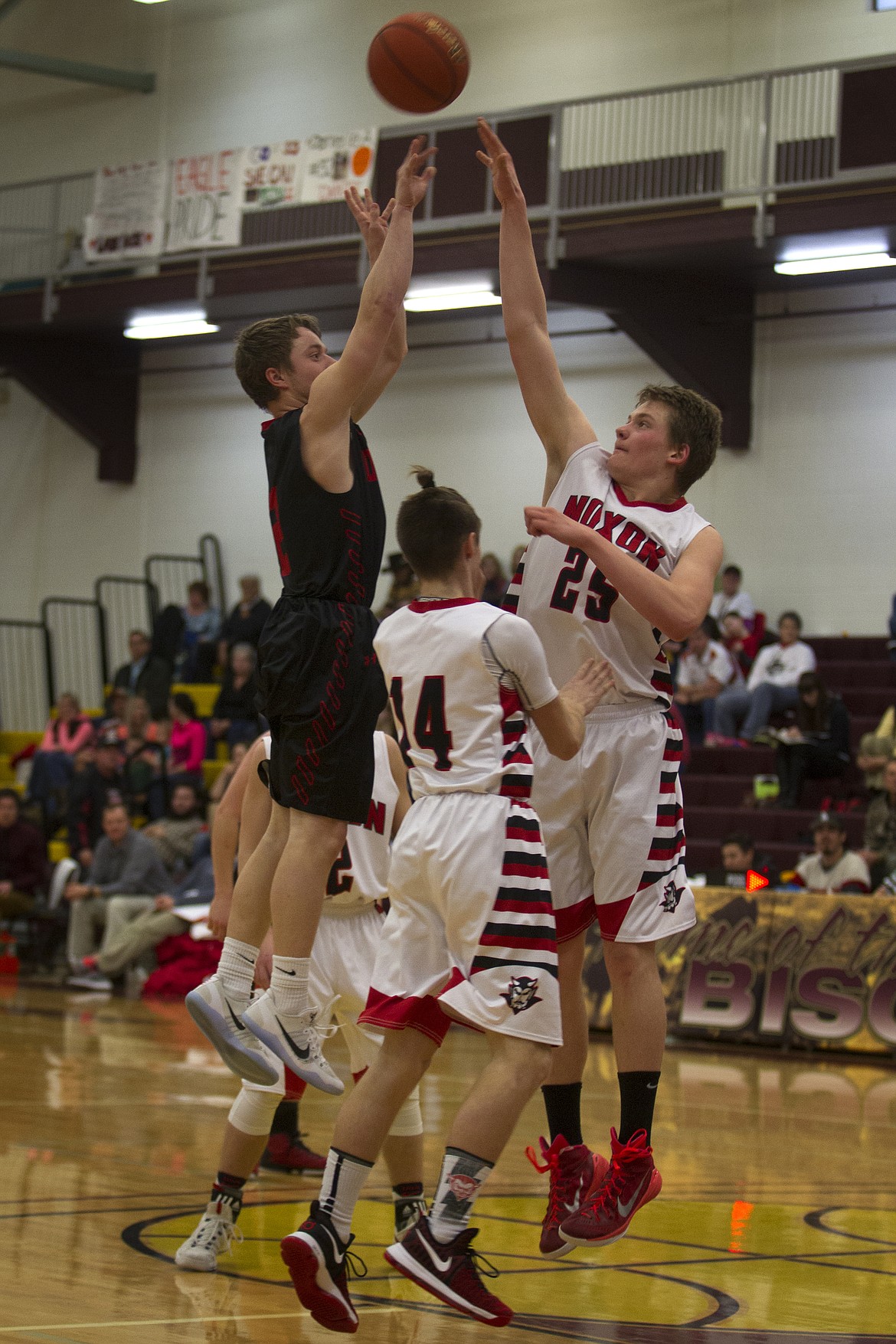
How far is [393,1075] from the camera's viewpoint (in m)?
3.84

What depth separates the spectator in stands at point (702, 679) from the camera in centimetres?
1507

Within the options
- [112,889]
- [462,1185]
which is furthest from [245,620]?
[462,1185]

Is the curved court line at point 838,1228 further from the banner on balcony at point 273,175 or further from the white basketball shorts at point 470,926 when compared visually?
the banner on balcony at point 273,175

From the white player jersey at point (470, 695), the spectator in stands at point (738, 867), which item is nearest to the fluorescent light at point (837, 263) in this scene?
the spectator in stands at point (738, 867)

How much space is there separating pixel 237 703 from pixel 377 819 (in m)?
11.3

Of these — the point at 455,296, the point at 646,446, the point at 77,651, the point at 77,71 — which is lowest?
the point at 77,651

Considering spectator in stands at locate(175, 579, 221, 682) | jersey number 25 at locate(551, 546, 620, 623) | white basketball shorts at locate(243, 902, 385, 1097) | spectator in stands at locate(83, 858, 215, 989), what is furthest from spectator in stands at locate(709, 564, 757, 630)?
jersey number 25 at locate(551, 546, 620, 623)

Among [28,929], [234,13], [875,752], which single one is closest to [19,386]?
[234,13]

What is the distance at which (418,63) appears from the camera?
4887 millimetres

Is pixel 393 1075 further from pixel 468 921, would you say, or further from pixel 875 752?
pixel 875 752

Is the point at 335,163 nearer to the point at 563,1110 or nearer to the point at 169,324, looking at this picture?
the point at 169,324

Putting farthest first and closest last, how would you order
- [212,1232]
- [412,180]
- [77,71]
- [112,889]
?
1. [77,71]
2. [112,889]
3. [212,1232]
4. [412,180]

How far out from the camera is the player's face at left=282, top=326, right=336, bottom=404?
455cm

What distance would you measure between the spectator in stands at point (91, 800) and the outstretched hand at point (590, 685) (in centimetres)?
1093
